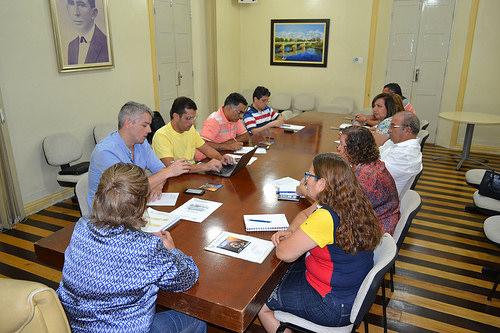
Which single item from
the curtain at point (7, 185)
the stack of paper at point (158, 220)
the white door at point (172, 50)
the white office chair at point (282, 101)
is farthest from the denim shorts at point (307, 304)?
the white office chair at point (282, 101)

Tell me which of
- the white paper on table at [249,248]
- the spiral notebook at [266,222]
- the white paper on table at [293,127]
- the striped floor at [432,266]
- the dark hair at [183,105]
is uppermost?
the dark hair at [183,105]

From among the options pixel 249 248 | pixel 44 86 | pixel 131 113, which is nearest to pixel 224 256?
pixel 249 248

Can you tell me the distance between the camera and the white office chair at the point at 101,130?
4.77 metres

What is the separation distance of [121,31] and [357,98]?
4.73 metres

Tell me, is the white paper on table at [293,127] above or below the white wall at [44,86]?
below

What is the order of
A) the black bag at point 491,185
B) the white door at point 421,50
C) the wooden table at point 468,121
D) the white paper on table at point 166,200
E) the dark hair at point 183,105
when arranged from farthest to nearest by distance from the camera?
the white door at point 421,50 → the wooden table at point 468,121 → the black bag at point 491,185 → the dark hair at point 183,105 → the white paper on table at point 166,200

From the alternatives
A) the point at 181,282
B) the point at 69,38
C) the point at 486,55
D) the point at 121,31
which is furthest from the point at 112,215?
the point at 486,55

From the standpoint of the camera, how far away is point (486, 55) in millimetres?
6402

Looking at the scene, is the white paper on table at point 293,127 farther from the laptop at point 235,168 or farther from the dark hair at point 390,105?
the laptop at point 235,168

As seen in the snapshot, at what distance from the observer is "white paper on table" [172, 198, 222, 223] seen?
2.20 metres

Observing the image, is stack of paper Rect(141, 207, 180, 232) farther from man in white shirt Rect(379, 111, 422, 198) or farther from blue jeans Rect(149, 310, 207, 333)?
man in white shirt Rect(379, 111, 422, 198)

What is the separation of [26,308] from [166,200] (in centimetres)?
133

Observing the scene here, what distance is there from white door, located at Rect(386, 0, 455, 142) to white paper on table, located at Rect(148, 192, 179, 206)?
6068 mm

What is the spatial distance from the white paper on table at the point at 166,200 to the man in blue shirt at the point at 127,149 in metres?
0.04
